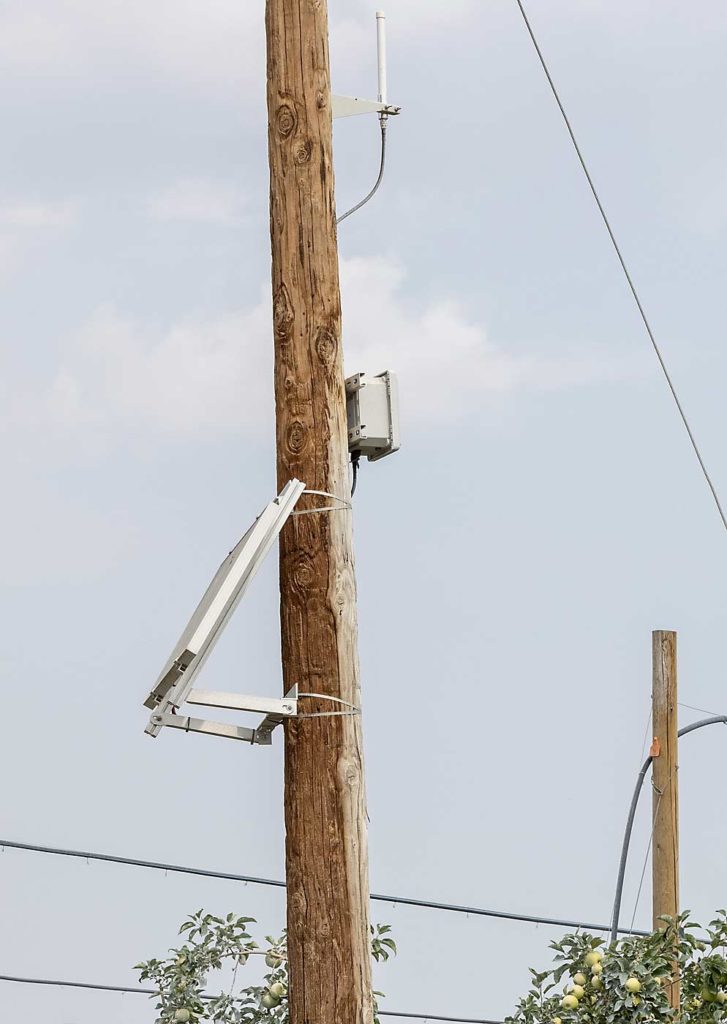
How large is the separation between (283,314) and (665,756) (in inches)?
199

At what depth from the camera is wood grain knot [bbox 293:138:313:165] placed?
522 centimetres

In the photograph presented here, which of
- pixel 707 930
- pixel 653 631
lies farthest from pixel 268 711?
pixel 653 631

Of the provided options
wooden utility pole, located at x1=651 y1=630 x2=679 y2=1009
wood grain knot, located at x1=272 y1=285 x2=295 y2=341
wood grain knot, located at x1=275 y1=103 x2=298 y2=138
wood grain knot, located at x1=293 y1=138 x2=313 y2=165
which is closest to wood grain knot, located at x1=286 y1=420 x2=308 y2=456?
wood grain knot, located at x1=272 y1=285 x2=295 y2=341

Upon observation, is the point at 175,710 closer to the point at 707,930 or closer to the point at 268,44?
the point at 268,44

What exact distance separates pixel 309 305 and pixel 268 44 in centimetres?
101

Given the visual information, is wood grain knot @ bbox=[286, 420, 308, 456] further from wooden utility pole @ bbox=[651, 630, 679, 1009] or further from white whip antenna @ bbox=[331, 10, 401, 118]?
wooden utility pole @ bbox=[651, 630, 679, 1009]

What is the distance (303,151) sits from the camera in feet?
17.2

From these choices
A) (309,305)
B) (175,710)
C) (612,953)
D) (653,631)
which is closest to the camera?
(175,710)

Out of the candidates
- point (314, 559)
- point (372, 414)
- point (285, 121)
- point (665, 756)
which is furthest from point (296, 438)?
point (665, 756)

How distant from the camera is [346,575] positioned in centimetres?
503

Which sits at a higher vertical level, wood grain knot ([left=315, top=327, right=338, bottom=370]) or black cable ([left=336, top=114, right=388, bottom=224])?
black cable ([left=336, top=114, right=388, bottom=224])

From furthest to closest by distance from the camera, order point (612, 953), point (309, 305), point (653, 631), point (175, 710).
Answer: point (653, 631) < point (612, 953) < point (309, 305) < point (175, 710)

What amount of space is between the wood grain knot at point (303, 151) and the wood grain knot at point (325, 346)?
23.9 inches

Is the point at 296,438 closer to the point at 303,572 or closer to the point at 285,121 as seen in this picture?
the point at 303,572
